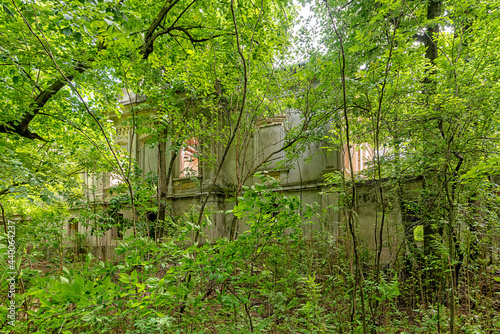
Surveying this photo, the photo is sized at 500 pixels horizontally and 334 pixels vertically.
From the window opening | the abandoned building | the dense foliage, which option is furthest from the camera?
the abandoned building

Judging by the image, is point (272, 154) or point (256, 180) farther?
point (256, 180)

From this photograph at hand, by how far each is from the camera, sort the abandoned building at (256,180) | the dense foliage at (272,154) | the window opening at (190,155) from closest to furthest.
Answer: the dense foliage at (272,154) → the window opening at (190,155) → the abandoned building at (256,180)

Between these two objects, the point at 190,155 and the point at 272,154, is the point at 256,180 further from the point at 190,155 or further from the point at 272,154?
the point at 272,154

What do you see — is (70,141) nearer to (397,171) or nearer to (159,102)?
(159,102)

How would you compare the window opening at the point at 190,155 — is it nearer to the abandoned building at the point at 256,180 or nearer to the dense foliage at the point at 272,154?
the abandoned building at the point at 256,180

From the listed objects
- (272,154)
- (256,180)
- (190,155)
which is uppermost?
(190,155)

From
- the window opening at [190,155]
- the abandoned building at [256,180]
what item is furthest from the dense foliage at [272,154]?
the abandoned building at [256,180]

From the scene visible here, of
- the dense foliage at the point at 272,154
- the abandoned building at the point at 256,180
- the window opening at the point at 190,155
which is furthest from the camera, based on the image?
the abandoned building at the point at 256,180

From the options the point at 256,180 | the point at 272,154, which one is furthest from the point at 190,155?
the point at 256,180

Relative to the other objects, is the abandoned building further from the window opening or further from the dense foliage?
the dense foliage

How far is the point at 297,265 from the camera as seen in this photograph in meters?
4.26

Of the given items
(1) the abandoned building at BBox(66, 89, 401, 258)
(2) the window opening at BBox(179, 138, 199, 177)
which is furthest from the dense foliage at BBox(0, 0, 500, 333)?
(1) the abandoned building at BBox(66, 89, 401, 258)

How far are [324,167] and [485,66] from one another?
19.7 ft

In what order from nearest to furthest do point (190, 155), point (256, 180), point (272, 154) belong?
point (272, 154), point (190, 155), point (256, 180)
